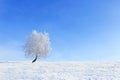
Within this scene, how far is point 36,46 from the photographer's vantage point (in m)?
63.3

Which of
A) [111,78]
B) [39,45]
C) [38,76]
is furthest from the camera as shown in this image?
[39,45]

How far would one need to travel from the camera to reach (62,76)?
92.8ft

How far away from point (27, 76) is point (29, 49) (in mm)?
34661

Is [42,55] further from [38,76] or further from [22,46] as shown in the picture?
[38,76]

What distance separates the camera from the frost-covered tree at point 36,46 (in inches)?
2491

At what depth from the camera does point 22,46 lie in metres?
65.2

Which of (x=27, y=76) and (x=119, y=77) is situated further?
(x=27, y=76)

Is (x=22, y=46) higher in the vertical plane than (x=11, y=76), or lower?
higher

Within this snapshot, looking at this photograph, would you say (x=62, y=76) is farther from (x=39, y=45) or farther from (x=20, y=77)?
(x=39, y=45)

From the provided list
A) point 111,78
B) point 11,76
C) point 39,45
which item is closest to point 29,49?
point 39,45

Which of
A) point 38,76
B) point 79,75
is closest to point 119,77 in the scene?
point 79,75

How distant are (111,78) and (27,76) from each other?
9206mm

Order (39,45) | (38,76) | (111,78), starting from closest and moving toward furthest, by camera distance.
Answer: (111,78) → (38,76) → (39,45)

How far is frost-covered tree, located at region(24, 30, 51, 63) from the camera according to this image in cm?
6328
